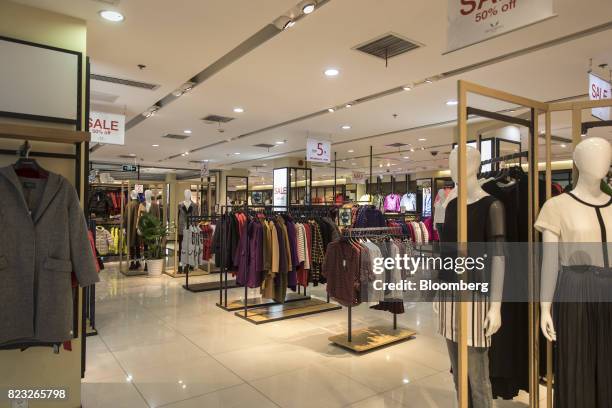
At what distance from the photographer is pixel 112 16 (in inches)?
133

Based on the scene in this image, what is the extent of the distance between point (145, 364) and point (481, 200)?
3.32 metres

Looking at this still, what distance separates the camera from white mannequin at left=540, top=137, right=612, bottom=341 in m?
1.85

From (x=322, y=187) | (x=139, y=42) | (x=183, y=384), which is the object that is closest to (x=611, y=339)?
(x=183, y=384)

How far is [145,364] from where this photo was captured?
3711mm

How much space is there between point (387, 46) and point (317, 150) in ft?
16.6

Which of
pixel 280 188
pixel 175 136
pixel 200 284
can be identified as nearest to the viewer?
pixel 200 284

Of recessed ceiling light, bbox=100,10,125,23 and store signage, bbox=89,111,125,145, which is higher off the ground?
recessed ceiling light, bbox=100,10,125,23

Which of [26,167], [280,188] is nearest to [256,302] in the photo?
[26,167]

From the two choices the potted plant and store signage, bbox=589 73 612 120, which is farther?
the potted plant

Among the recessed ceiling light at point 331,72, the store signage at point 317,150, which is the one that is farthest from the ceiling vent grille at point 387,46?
the store signage at point 317,150

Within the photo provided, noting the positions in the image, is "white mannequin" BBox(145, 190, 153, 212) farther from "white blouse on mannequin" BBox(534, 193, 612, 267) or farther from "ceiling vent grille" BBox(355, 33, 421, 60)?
"white blouse on mannequin" BBox(534, 193, 612, 267)

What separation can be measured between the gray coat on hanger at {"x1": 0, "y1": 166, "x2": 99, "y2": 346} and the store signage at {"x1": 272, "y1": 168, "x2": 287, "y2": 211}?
9931 mm

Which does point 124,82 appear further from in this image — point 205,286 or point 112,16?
point 205,286

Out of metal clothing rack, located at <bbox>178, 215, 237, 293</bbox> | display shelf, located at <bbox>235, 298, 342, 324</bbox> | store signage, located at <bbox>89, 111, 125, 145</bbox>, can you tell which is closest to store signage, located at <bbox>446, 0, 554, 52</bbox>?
display shelf, located at <bbox>235, 298, 342, 324</bbox>
